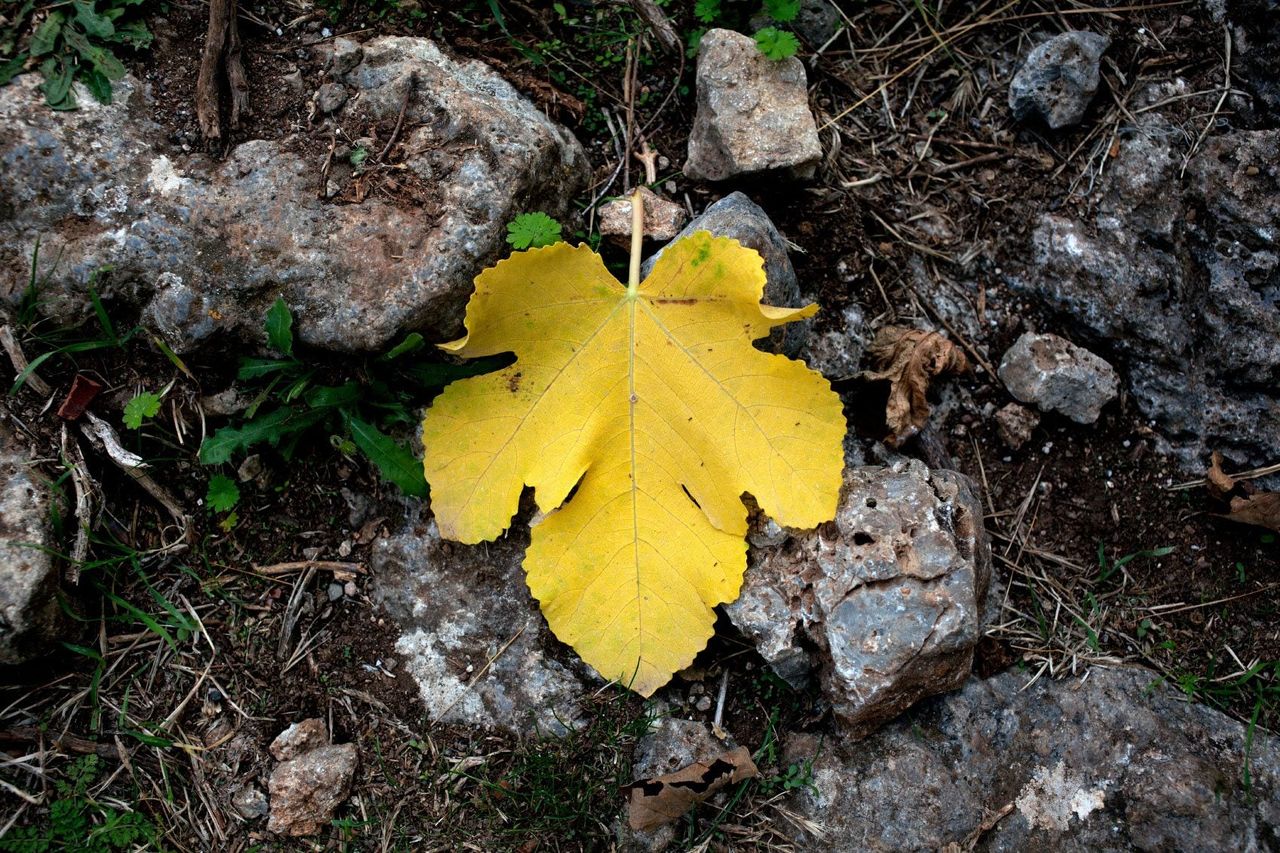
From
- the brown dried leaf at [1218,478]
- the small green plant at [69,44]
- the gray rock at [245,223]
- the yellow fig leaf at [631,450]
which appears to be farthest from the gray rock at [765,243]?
the small green plant at [69,44]

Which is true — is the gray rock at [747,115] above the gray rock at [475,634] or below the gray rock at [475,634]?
above

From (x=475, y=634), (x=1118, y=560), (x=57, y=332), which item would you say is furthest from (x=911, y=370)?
(x=57, y=332)

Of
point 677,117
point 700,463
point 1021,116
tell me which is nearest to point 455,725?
point 700,463

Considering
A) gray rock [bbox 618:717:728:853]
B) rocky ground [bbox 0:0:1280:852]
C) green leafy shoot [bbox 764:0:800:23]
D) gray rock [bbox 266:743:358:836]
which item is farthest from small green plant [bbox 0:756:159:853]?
green leafy shoot [bbox 764:0:800:23]

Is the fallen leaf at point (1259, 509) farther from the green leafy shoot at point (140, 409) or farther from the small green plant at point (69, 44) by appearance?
the small green plant at point (69, 44)

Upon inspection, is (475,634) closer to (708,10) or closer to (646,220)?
(646,220)

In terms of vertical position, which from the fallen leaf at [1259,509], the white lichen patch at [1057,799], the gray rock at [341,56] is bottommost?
the white lichen patch at [1057,799]

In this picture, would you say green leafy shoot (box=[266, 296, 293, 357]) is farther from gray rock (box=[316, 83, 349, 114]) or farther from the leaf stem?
the leaf stem
